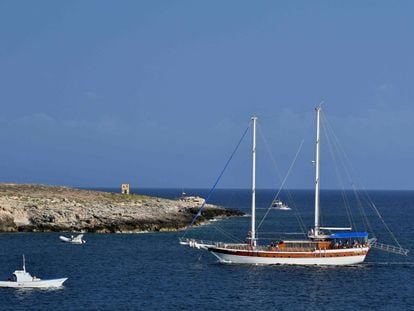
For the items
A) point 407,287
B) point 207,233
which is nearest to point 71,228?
point 207,233

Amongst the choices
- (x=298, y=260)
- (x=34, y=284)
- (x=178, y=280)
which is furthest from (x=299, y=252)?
(x=34, y=284)

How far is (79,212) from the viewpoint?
381ft

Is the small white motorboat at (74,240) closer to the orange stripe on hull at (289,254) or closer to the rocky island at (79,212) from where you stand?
the rocky island at (79,212)

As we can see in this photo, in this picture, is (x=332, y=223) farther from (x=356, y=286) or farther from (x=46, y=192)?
(x=356, y=286)

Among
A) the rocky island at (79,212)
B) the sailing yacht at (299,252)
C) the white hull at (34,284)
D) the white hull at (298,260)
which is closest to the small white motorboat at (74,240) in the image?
the rocky island at (79,212)

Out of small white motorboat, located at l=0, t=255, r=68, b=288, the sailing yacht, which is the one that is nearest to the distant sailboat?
the sailing yacht

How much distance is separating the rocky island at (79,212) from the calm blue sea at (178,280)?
1076cm

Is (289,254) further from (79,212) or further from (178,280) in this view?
(79,212)

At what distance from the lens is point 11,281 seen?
64.0 metres

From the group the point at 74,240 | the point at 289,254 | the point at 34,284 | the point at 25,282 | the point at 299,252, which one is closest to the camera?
the point at 25,282

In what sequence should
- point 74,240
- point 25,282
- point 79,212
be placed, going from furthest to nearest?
point 79,212
point 74,240
point 25,282

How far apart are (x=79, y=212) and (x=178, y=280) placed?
49.1 metres

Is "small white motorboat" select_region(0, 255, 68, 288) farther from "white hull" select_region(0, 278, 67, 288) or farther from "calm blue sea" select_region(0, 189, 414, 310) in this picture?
"calm blue sea" select_region(0, 189, 414, 310)

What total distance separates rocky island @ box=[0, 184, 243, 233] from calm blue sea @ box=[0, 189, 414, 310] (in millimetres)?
10762
